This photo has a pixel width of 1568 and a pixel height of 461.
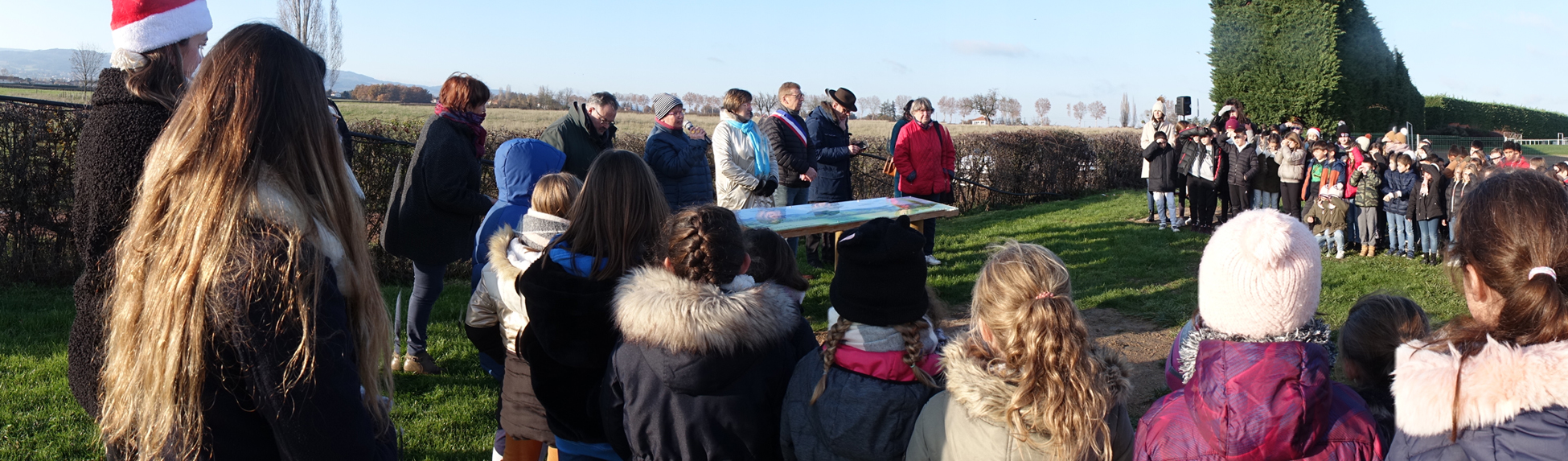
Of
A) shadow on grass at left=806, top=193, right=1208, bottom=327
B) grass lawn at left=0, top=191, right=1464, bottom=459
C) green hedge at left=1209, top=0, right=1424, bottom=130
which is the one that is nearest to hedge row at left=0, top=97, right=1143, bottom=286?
grass lawn at left=0, top=191, right=1464, bottom=459

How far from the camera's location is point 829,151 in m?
7.68

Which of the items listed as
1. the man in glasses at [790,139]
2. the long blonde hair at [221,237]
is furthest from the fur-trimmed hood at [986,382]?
the man in glasses at [790,139]

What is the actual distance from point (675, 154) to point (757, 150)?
818 mm

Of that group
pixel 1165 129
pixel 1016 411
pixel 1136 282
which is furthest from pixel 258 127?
pixel 1165 129

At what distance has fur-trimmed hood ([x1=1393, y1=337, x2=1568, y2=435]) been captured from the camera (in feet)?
4.46

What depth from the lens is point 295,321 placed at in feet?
4.12

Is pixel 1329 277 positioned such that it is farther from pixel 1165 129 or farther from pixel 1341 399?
pixel 1341 399

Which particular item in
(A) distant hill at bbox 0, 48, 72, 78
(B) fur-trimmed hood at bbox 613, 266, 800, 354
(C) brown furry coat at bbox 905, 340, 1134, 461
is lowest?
(C) brown furry coat at bbox 905, 340, 1134, 461

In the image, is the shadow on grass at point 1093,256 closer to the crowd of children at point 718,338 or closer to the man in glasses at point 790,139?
the man in glasses at point 790,139

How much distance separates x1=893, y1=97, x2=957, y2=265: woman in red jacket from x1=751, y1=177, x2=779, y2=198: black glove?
1.77m

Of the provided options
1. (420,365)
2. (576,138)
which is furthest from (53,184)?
(576,138)

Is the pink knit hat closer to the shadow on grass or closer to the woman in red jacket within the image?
the shadow on grass

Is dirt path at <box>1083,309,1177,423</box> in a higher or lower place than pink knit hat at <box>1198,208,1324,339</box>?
lower

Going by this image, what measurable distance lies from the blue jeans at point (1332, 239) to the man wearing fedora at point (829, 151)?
470cm
